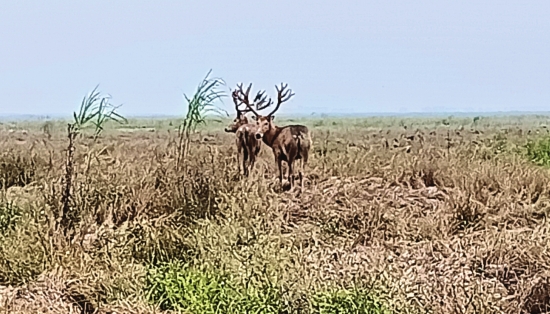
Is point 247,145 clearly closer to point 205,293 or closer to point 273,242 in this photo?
point 273,242

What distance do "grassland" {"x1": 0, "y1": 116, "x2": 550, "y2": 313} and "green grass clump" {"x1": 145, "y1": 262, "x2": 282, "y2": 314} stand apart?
15 millimetres

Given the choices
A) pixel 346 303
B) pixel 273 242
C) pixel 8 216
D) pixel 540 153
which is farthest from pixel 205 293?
pixel 540 153

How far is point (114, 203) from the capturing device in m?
10.8

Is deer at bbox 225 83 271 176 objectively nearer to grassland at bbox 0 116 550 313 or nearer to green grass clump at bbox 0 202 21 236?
grassland at bbox 0 116 550 313

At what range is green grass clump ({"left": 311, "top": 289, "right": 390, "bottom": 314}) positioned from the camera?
700 cm

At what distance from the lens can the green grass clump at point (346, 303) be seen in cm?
700

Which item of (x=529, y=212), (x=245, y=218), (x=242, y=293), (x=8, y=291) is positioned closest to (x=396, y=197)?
(x=529, y=212)

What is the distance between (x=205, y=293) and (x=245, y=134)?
532 cm

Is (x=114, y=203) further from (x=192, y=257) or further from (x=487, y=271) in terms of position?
(x=487, y=271)

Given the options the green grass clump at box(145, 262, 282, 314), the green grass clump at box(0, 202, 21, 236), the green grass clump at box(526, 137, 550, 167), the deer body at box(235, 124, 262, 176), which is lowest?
the green grass clump at box(145, 262, 282, 314)

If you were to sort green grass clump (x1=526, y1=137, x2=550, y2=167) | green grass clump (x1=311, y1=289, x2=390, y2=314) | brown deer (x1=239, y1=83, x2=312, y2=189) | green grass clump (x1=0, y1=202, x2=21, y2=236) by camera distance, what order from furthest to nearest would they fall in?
green grass clump (x1=526, y1=137, x2=550, y2=167) → brown deer (x1=239, y1=83, x2=312, y2=189) → green grass clump (x1=0, y1=202, x2=21, y2=236) → green grass clump (x1=311, y1=289, x2=390, y2=314)

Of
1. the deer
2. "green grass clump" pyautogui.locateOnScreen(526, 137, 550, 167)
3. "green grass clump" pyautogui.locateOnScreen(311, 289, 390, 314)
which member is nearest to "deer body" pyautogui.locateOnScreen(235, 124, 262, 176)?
the deer

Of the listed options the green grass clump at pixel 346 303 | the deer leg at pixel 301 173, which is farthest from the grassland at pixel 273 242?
the deer leg at pixel 301 173

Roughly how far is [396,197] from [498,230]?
220 cm
